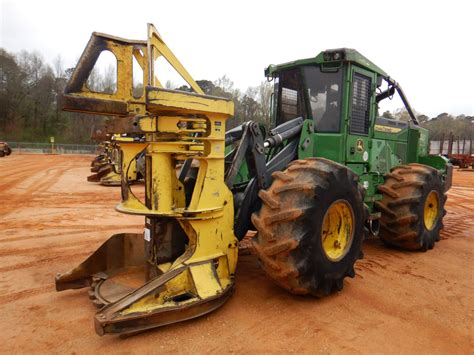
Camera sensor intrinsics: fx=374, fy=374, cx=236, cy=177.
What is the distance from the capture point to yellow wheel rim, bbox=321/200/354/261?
406 centimetres

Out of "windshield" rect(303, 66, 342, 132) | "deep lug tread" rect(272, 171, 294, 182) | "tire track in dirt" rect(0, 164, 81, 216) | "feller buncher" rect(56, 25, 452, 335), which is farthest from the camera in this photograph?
"tire track in dirt" rect(0, 164, 81, 216)

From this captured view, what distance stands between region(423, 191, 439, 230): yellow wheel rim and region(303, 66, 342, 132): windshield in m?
2.39

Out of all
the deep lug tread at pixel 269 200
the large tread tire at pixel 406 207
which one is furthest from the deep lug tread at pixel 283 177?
the large tread tire at pixel 406 207

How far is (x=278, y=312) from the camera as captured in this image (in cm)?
359

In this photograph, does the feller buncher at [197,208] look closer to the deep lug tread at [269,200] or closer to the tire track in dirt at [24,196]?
the deep lug tread at [269,200]

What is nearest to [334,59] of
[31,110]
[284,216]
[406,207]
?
[406,207]

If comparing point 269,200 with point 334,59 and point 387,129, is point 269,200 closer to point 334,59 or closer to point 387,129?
point 334,59

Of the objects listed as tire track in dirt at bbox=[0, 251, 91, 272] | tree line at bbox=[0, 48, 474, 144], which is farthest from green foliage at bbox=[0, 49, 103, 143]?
tire track in dirt at bbox=[0, 251, 91, 272]

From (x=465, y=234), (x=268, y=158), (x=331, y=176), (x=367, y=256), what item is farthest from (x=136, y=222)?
(x=465, y=234)

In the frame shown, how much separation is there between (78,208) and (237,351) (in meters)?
7.32

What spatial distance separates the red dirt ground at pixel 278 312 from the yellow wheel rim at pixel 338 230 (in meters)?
0.48

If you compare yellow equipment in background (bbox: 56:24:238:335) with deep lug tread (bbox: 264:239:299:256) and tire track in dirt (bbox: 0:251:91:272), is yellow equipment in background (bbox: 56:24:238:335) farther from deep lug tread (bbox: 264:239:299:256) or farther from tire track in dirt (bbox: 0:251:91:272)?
tire track in dirt (bbox: 0:251:91:272)

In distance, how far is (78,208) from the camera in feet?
29.9

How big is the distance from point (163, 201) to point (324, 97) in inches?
116
